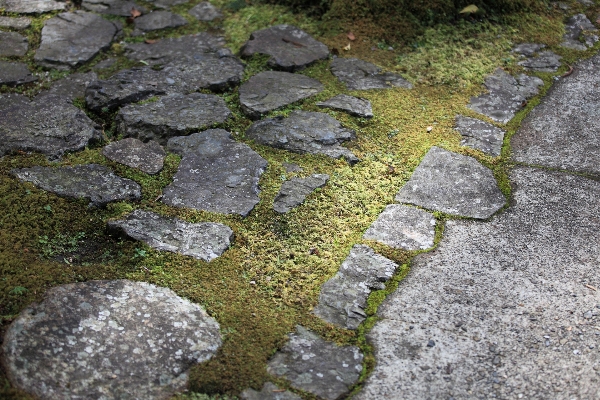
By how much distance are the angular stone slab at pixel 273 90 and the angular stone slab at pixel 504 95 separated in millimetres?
952

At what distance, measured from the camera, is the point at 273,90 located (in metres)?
3.71

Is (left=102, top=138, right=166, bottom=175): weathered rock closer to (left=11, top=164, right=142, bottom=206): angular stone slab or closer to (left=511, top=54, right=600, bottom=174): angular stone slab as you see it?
(left=11, top=164, right=142, bottom=206): angular stone slab

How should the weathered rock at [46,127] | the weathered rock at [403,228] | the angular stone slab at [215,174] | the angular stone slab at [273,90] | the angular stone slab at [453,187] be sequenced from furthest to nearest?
the angular stone slab at [273,90] → the weathered rock at [46,127] → the angular stone slab at [453,187] → the angular stone slab at [215,174] → the weathered rock at [403,228]

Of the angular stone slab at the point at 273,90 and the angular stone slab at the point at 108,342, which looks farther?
the angular stone slab at the point at 273,90

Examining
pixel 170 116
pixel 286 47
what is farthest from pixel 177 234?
pixel 286 47

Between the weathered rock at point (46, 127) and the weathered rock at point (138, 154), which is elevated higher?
the weathered rock at point (46, 127)

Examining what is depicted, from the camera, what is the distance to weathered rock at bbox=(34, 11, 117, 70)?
3.94m

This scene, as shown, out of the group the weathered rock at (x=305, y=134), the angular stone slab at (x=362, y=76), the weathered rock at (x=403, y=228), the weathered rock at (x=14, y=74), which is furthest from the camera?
the angular stone slab at (x=362, y=76)

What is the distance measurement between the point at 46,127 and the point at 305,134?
1.30 m

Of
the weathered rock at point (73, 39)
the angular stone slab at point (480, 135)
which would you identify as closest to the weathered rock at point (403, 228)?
the angular stone slab at point (480, 135)

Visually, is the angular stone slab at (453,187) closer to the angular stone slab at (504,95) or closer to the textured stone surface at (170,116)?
the angular stone slab at (504,95)

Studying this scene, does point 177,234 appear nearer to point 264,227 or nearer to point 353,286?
point 264,227

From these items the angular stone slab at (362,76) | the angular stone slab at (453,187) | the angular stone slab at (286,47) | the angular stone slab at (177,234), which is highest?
the angular stone slab at (286,47)

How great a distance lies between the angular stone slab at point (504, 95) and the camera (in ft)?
12.2
